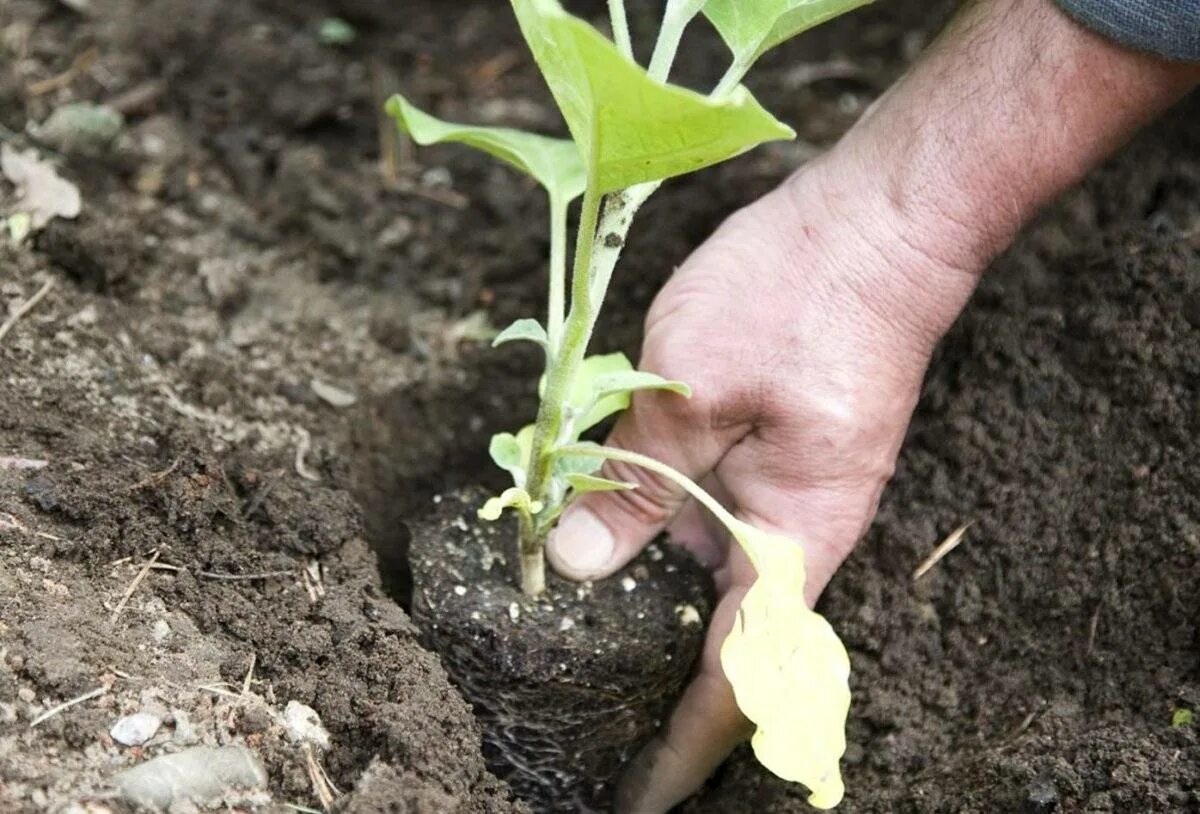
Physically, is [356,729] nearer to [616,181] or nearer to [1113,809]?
[616,181]

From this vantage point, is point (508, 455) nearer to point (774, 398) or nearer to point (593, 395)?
point (593, 395)

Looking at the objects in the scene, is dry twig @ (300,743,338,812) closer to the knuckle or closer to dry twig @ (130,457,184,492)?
dry twig @ (130,457,184,492)

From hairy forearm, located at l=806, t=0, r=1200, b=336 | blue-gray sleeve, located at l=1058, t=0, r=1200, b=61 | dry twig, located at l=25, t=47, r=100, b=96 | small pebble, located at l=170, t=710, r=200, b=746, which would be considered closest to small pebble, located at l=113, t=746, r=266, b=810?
small pebble, located at l=170, t=710, r=200, b=746

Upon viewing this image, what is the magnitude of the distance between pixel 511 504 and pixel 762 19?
0.56 meters

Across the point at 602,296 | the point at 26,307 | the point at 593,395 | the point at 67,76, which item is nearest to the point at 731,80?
the point at 602,296

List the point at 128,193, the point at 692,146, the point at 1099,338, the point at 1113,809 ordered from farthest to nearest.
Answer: the point at 128,193
the point at 1099,338
the point at 1113,809
the point at 692,146

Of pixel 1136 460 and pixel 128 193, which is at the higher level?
pixel 1136 460

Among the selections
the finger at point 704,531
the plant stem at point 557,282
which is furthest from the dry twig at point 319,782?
the finger at point 704,531

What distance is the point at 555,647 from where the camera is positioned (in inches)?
55.1

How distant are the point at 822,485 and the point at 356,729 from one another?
61 cm

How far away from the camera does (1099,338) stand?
164 centimetres

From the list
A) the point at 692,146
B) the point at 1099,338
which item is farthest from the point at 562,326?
the point at 1099,338

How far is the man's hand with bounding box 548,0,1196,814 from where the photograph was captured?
1.44 m

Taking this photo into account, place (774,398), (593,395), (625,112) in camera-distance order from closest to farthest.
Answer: (625,112), (593,395), (774,398)
